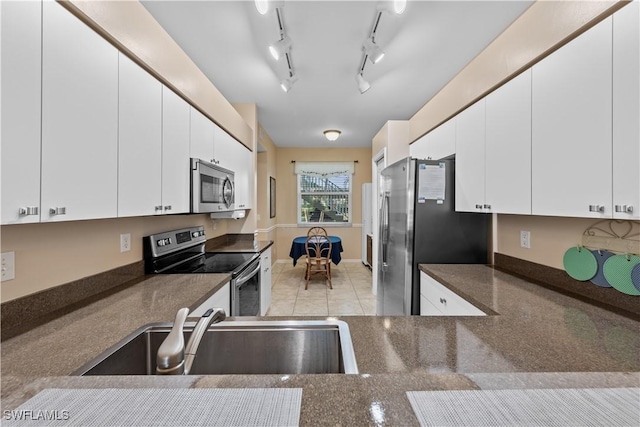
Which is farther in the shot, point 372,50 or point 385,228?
point 385,228

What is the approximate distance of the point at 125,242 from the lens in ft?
5.43

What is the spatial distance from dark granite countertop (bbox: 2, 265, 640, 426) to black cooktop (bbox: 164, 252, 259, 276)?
43 centimetres

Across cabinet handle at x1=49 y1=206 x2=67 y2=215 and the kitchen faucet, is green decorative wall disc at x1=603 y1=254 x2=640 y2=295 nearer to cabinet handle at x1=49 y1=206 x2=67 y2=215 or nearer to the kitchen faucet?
the kitchen faucet

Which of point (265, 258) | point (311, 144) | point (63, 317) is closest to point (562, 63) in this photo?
point (63, 317)

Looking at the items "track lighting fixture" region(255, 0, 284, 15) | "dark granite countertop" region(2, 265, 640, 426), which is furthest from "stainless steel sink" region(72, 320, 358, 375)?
"track lighting fixture" region(255, 0, 284, 15)

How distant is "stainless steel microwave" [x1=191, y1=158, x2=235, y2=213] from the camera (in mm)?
1916

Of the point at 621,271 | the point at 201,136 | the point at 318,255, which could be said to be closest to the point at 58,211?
Answer: the point at 201,136

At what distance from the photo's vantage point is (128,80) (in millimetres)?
1286

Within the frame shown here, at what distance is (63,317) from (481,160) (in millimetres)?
2427

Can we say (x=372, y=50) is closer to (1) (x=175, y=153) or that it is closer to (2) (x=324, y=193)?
(1) (x=175, y=153)

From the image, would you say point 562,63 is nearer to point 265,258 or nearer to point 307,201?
point 265,258

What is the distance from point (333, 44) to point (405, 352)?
239 centimetres

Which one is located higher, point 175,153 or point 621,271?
point 175,153

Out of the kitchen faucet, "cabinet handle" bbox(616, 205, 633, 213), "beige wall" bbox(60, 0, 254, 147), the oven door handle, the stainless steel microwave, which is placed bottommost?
the oven door handle
